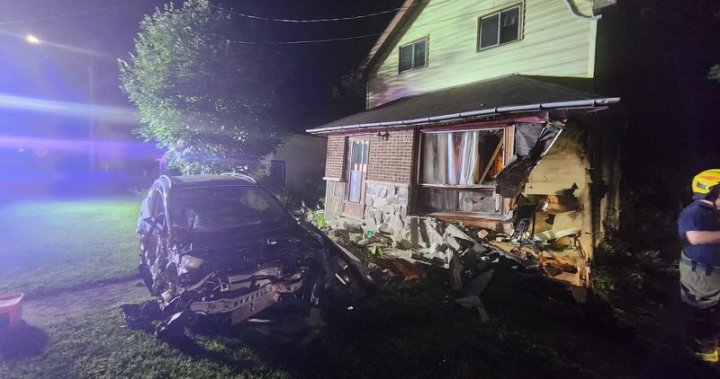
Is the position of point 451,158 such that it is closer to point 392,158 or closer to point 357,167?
point 392,158

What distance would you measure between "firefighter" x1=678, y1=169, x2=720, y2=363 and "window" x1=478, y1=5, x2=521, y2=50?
635 centimetres

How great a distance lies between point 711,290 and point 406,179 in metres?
5.89

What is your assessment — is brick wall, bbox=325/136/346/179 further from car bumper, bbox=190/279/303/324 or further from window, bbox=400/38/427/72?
car bumper, bbox=190/279/303/324

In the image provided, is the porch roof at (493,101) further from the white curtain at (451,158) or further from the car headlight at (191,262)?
the car headlight at (191,262)

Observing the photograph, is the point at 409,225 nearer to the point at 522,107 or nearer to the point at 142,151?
the point at 522,107

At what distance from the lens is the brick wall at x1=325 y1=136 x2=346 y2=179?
11.3m

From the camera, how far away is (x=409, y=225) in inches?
340

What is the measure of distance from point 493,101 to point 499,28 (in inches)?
143

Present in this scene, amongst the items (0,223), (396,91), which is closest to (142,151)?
(0,223)

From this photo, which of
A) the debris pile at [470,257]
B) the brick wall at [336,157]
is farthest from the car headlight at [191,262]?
the brick wall at [336,157]

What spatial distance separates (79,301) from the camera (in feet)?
17.7

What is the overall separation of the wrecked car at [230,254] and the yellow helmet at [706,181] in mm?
4206

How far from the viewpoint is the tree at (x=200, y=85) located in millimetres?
13047

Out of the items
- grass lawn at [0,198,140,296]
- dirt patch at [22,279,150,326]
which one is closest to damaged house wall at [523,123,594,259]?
dirt patch at [22,279,150,326]
